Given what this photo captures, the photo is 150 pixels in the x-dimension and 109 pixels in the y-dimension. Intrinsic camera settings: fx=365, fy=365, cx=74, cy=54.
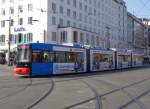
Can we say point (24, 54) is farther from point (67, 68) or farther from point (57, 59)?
point (67, 68)

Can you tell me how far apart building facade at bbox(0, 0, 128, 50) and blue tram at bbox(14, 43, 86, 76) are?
2653 cm

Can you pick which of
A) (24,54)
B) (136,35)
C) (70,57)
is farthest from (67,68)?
(136,35)

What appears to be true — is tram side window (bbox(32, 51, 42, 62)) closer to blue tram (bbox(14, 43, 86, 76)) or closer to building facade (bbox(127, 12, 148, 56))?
blue tram (bbox(14, 43, 86, 76))

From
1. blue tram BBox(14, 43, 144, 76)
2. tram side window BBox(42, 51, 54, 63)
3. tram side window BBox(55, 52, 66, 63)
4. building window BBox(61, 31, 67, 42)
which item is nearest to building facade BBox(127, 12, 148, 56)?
building window BBox(61, 31, 67, 42)

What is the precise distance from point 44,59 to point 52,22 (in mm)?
35596

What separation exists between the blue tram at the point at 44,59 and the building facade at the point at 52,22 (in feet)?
87.1

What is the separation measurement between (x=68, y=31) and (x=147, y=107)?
5417 cm

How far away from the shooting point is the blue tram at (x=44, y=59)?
2814cm

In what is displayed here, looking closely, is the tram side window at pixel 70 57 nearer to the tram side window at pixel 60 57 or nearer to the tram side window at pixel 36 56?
the tram side window at pixel 60 57

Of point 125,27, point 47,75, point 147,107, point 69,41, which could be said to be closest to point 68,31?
point 69,41

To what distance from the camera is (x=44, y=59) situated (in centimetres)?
2920

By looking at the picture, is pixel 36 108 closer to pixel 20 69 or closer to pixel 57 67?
pixel 20 69

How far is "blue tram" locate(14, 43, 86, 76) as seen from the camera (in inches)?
1108

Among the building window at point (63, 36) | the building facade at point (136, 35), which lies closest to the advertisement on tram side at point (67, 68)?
the building window at point (63, 36)
